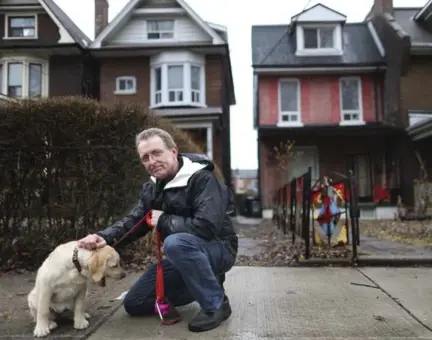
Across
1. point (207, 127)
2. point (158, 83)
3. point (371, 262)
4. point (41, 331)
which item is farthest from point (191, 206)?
point (158, 83)

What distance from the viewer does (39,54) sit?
2114 cm

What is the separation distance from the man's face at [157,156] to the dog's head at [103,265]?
71 cm

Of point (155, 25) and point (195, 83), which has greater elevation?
point (155, 25)

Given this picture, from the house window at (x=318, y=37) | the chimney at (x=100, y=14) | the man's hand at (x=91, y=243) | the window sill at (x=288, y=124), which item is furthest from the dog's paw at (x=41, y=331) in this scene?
the chimney at (x=100, y=14)

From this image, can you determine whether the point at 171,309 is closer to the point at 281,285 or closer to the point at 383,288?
the point at 281,285

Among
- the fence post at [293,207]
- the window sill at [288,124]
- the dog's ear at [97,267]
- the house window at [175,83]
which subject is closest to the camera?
the dog's ear at [97,267]

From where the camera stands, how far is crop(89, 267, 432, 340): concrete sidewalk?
11.7 feet

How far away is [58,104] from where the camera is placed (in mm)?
5969

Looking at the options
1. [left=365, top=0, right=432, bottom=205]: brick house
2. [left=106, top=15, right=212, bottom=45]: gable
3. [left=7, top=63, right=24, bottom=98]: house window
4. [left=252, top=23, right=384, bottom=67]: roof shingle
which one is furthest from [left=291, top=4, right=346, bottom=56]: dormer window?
[left=7, top=63, right=24, bottom=98]: house window

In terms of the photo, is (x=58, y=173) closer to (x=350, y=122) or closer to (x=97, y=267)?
(x=97, y=267)

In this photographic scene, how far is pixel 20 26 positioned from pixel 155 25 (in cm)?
619

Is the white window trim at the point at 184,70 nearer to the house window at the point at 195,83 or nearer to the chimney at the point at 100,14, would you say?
the house window at the point at 195,83

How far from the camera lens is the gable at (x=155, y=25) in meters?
21.4

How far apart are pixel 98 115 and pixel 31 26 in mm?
18061
